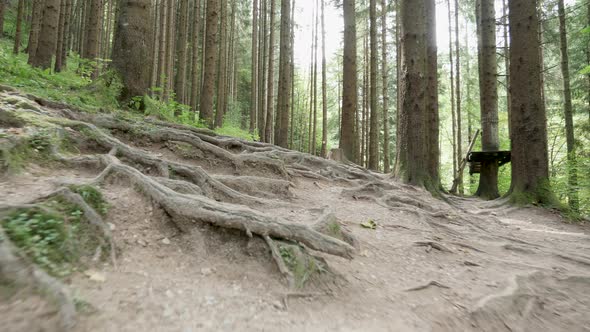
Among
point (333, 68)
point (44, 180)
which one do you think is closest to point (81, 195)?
point (44, 180)

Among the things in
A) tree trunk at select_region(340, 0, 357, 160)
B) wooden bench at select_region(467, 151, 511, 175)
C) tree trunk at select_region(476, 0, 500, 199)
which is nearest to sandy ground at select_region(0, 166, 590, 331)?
wooden bench at select_region(467, 151, 511, 175)

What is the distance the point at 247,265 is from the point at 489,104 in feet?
32.5

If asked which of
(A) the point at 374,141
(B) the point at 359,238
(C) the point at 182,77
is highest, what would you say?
(C) the point at 182,77

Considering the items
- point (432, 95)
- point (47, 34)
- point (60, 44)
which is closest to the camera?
point (47, 34)

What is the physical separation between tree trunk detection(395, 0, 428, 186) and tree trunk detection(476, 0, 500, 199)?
129 inches

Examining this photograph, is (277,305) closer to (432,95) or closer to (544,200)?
(544,200)

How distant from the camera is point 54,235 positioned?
189 centimetres

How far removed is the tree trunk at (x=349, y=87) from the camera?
35.0 ft

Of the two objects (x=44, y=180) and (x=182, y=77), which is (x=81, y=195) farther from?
(x=182, y=77)

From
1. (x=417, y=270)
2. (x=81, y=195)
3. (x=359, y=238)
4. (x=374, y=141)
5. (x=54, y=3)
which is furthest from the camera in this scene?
(x=374, y=141)

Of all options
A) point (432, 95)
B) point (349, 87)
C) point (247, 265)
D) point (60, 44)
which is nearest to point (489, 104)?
point (432, 95)

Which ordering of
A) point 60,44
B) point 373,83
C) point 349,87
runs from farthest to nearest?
point 373,83, point 60,44, point 349,87

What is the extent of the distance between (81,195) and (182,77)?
40.7ft

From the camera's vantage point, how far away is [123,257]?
214 cm
